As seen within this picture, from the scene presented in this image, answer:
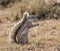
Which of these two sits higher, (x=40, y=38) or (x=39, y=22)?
(x=40, y=38)

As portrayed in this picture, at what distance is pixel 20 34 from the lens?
9.20m

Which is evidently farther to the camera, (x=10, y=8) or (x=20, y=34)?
(x=10, y=8)

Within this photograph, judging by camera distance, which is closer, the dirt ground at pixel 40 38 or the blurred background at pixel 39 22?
the dirt ground at pixel 40 38

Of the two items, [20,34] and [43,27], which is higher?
[20,34]

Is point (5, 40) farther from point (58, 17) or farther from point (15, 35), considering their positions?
point (58, 17)

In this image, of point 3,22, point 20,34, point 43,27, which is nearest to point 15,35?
point 20,34

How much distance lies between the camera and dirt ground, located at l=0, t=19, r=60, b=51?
352 inches

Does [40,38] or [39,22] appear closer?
[40,38]

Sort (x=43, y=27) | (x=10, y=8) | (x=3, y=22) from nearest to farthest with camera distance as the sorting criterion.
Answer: (x=43, y=27) < (x=3, y=22) < (x=10, y=8)

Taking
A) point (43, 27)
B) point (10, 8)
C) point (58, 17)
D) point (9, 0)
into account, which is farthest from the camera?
point (9, 0)

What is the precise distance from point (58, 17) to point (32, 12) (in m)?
1.22

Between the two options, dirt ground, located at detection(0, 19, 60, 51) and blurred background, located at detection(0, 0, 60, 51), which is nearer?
dirt ground, located at detection(0, 19, 60, 51)

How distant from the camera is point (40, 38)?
10469mm

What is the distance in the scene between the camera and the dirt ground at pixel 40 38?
8.93 meters
